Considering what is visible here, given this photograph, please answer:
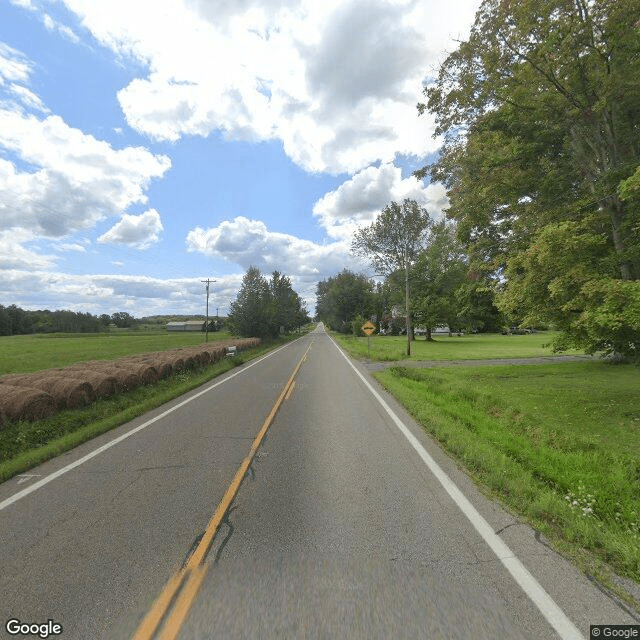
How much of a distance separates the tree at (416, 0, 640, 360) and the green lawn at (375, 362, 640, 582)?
2.03 m

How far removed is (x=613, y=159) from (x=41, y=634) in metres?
13.5

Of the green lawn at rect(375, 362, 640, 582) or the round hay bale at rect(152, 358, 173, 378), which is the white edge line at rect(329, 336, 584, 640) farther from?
the round hay bale at rect(152, 358, 173, 378)

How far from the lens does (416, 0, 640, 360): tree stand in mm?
7789

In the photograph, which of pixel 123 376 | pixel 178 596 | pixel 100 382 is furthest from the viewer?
pixel 123 376

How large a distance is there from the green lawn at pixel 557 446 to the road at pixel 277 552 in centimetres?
41

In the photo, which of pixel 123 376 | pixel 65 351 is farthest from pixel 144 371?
pixel 65 351

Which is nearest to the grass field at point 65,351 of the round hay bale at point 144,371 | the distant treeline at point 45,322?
the round hay bale at point 144,371

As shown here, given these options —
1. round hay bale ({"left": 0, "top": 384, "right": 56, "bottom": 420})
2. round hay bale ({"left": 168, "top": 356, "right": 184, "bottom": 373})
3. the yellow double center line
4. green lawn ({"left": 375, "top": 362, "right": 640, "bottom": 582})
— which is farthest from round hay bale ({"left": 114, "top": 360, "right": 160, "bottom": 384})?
the yellow double center line

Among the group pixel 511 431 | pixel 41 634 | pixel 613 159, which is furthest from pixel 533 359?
pixel 41 634

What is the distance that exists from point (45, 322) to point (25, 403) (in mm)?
121011

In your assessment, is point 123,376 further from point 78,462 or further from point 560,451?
point 560,451

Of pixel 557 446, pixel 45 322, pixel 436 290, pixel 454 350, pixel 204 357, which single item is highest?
pixel 436 290

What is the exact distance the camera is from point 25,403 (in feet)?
25.5

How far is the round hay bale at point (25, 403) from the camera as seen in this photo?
7590 millimetres
